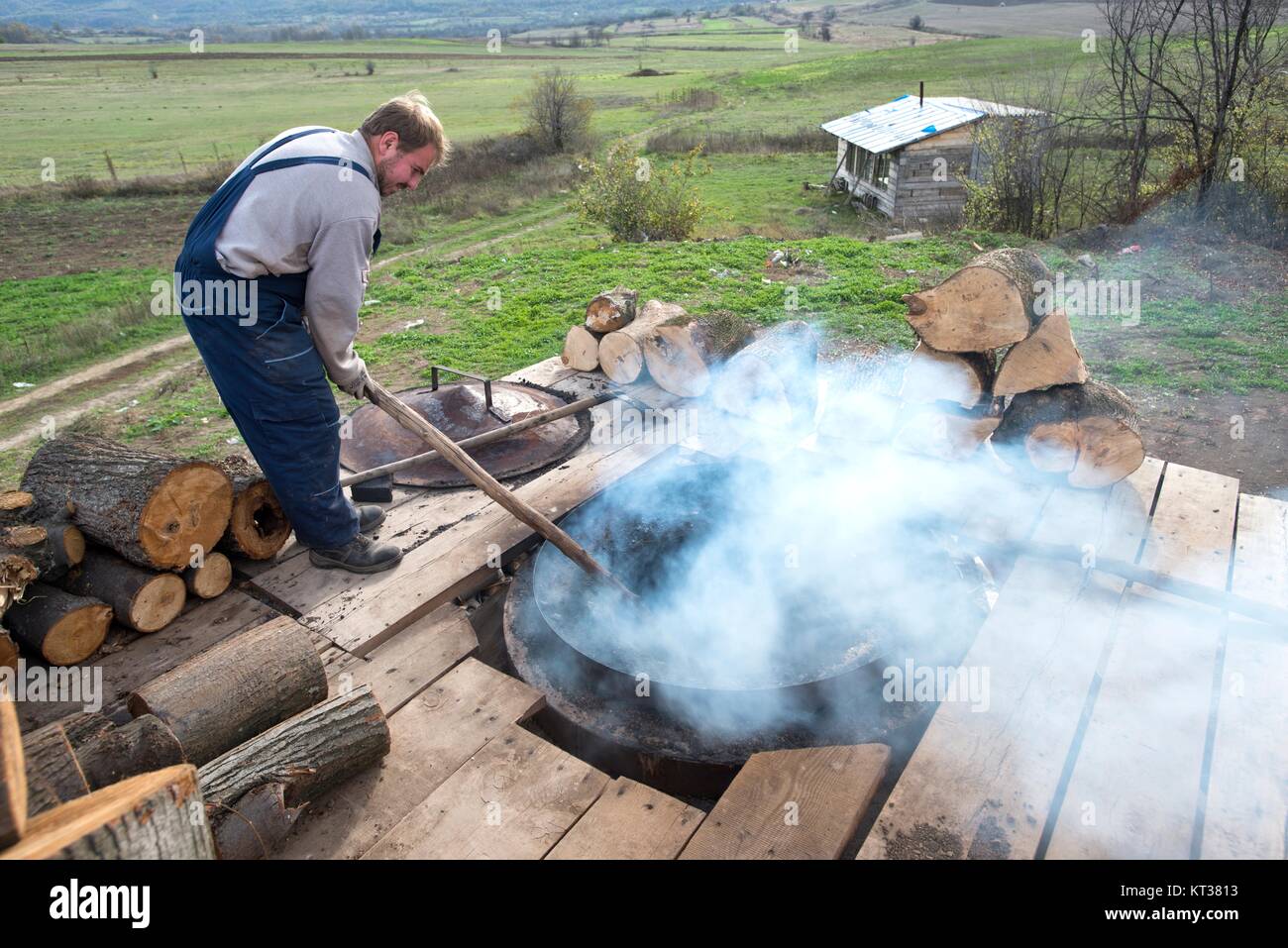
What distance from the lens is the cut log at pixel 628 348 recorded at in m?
5.11

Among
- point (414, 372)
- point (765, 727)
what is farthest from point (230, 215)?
point (414, 372)

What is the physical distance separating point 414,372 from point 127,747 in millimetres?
5152

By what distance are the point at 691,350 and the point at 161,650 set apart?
10.7 feet

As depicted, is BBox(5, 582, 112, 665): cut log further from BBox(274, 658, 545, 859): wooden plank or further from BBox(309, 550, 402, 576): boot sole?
BBox(274, 658, 545, 859): wooden plank

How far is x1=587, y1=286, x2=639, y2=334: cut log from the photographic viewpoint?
530 cm

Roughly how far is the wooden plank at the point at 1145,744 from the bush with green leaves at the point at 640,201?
1031 centimetres

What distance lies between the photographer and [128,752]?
2020 mm

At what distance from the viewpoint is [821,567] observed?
11.2 ft

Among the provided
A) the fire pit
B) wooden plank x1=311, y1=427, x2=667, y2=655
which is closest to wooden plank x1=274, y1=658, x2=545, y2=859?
the fire pit

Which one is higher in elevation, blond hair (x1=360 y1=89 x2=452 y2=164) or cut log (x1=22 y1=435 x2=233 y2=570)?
blond hair (x1=360 y1=89 x2=452 y2=164)

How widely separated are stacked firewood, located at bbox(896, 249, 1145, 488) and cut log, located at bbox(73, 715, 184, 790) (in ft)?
11.6

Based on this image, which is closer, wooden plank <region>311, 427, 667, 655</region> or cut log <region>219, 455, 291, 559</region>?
wooden plank <region>311, 427, 667, 655</region>

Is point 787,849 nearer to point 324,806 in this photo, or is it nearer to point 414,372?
point 324,806

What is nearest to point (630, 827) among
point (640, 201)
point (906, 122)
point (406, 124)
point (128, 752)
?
point (128, 752)
